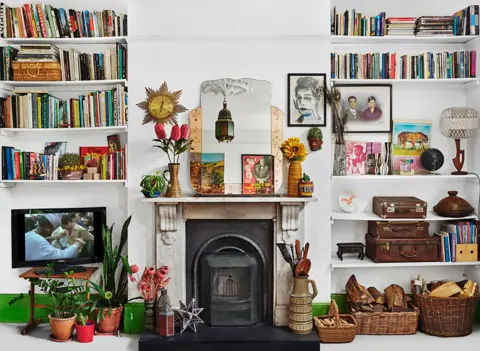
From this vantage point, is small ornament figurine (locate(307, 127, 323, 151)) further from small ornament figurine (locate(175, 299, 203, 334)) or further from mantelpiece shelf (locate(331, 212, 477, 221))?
small ornament figurine (locate(175, 299, 203, 334))

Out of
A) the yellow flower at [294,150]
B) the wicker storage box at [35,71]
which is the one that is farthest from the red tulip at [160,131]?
the wicker storage box at [35,71]

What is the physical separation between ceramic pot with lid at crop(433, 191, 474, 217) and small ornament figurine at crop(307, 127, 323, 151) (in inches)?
46.2

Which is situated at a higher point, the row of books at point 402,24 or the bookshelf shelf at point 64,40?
the row of books at point 402,24

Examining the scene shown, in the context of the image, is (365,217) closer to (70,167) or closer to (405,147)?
(405,147)

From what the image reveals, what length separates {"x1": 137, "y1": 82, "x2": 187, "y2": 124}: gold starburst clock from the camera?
4.03 metres

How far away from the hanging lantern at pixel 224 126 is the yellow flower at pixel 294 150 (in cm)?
45

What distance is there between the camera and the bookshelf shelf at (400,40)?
423 cm

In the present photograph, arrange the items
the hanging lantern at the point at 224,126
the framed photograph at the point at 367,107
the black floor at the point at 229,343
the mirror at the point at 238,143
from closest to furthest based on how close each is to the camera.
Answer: the black floor at the point at 229,343, the hanging lantern at the point at 224,126, the mirror at the point at 238,143, the framed photograph at the point at 367,107

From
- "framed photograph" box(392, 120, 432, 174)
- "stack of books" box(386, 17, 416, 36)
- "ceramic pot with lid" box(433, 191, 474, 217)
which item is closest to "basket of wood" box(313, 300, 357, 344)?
"ceramic pot with lid" box(433, 191, 474, 217)

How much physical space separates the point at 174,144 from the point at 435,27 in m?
2.36

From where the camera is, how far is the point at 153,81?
161 inches

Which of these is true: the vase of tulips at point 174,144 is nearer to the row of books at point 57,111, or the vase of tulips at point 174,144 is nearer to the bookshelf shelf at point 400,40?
the row of books at point 57,111

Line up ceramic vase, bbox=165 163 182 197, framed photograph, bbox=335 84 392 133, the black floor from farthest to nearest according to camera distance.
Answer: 1. framed photograph, bbox=335 84 392 133
2. ceramic vase, bbox=165 163 182 197
3. the black floor

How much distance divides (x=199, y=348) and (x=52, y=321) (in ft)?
3.80
